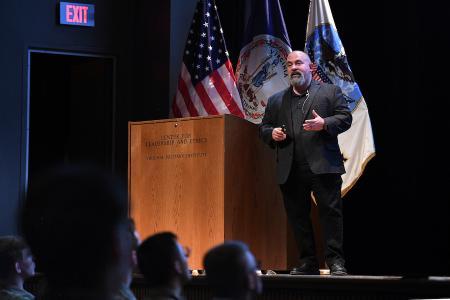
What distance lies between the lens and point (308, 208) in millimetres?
5020

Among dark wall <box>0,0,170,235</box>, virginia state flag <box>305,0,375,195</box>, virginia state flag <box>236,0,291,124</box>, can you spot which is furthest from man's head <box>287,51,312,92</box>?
dark wall <box>0,0,170,235</box>

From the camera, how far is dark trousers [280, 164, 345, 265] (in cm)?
486

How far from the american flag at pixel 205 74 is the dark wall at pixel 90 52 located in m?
0.46

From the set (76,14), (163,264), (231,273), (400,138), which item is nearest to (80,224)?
(231,273)

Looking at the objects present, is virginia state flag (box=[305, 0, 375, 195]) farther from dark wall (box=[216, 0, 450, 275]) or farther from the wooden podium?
the wooden podium

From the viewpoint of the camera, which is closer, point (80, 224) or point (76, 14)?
point (80, 224)

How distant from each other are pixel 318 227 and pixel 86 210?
491cm

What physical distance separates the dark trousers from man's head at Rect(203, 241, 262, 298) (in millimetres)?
2872

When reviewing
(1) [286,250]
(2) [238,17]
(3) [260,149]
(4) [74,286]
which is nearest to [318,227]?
(1) [286,250]

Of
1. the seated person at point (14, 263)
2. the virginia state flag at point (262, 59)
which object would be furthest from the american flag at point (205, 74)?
the seated person at point (14, 263)

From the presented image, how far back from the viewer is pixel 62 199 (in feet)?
3.26

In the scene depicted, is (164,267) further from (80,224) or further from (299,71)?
(299,71)

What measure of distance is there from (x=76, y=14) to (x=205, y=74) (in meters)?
1.43

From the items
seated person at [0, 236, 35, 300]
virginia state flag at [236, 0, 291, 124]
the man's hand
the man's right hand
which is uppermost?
virginia state flag at [236, 0, 291, 124]
